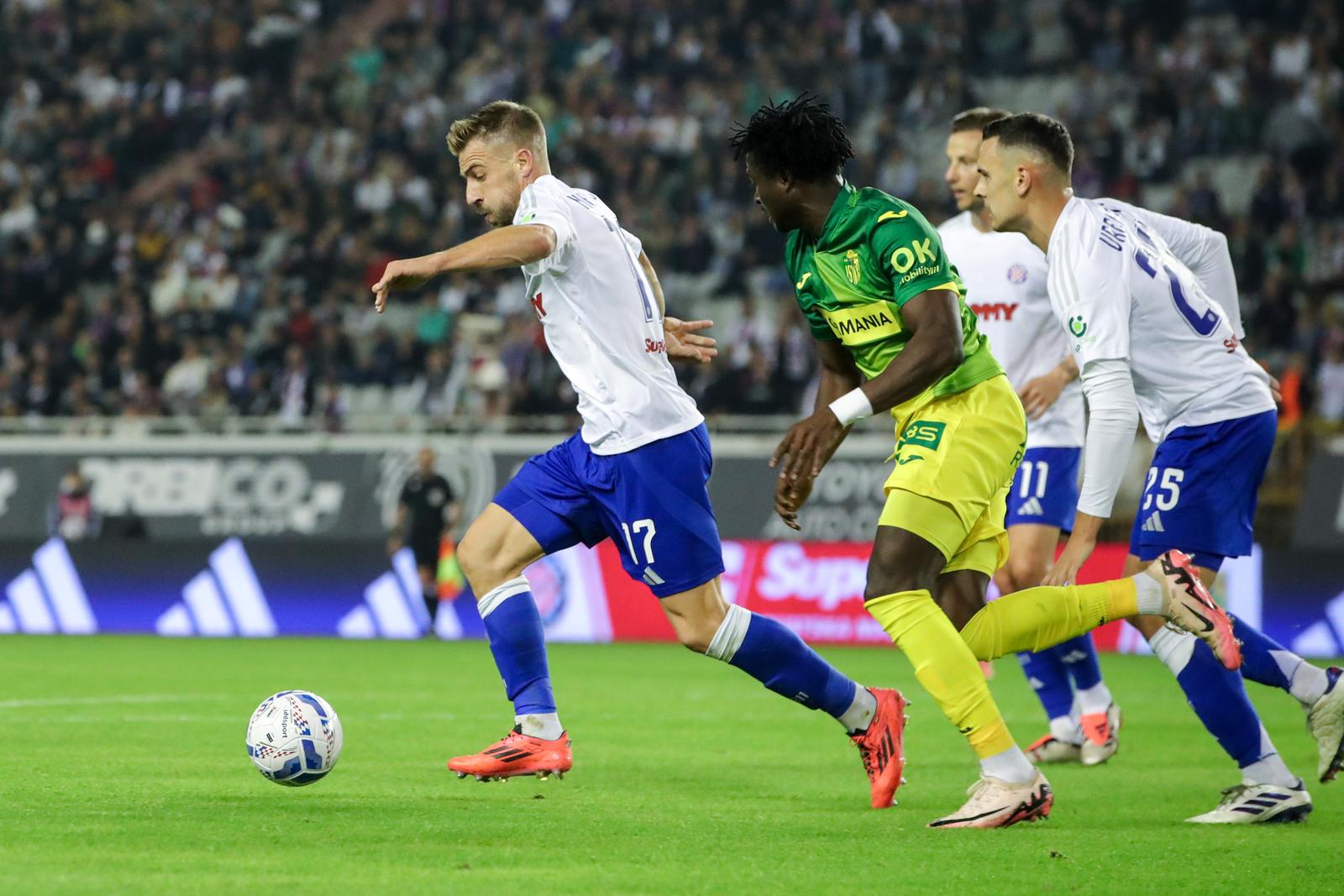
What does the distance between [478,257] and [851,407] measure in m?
1.29

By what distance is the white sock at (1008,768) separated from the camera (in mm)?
5820

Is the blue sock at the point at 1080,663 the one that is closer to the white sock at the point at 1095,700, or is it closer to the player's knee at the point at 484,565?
the white sock at the point at 1095,700

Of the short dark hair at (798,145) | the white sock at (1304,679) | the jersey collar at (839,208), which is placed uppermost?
the short dark hair at (798,145)

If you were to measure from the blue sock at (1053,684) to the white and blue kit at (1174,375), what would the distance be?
2023mm

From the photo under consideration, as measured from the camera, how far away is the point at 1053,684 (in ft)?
27.9

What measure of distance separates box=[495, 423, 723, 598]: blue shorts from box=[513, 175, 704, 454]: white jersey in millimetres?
77

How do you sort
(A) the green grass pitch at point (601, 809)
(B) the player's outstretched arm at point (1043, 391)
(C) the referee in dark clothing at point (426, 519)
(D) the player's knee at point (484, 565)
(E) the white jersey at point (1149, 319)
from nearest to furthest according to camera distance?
(A) the green grass pitch at point (601, 809) < (E) the white jersey at point (1149, 319) < (D) the player's knee at point (484, 565) < (B) the player's outstretched arm at point (1043, 391) < (C) the referee in dark clothing at point (426, 519)

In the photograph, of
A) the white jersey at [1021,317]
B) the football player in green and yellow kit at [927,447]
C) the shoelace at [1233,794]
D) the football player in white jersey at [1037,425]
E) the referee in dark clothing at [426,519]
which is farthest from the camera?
the referee in dark clothing at [426,519]

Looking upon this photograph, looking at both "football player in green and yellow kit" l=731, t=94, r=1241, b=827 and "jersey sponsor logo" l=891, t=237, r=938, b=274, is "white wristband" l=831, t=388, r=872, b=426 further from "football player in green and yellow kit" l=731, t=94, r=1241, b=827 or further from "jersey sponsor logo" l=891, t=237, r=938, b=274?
"jersey sponsor logo" l=891, t=237, r=938, b=274

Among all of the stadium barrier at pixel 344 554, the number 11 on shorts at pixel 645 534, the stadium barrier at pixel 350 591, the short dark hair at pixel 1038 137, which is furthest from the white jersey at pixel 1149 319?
the stadium barrier at pixel 350 591

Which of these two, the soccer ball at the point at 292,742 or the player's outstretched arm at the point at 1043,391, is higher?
the player's outstretched arm at the point at 1043,391

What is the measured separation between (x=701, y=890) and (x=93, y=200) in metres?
25.3

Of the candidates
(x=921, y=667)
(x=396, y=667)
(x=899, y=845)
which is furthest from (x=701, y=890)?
(x=396, y=667)

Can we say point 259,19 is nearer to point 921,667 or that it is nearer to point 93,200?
point 93,200
